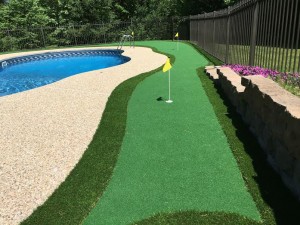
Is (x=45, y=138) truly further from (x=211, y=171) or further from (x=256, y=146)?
(x=256, y=146)

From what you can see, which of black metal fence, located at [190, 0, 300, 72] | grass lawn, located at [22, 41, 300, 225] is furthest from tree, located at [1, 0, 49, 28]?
grass lawn, located at [22, 41, 300, 225]

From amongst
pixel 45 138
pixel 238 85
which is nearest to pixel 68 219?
pixel 45 138

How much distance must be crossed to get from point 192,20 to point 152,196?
70.9 feet

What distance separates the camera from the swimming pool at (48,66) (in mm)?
14633

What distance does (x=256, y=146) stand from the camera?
15.6ft

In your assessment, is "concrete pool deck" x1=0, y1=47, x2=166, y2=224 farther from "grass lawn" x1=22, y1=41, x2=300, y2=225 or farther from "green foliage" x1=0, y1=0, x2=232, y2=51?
"green foliage" x1=0, y1=0, x2=232, y2=51

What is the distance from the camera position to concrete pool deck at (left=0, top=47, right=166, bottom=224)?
391cm

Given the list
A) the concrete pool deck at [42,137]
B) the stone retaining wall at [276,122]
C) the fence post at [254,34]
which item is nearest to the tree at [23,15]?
the concrete pool deck at [42,137]

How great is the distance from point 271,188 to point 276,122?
2.78 feet

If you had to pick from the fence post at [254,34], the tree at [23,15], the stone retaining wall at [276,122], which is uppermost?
the tree at [23,15]

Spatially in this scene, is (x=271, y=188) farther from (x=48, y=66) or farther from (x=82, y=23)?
(x=82, y=23)

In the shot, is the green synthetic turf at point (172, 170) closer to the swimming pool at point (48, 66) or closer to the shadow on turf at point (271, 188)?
the shadow on turf at point (271, 188)

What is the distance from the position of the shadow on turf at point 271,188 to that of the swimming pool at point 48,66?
11.4 m

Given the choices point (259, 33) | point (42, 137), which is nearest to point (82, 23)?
point (259, 33)
